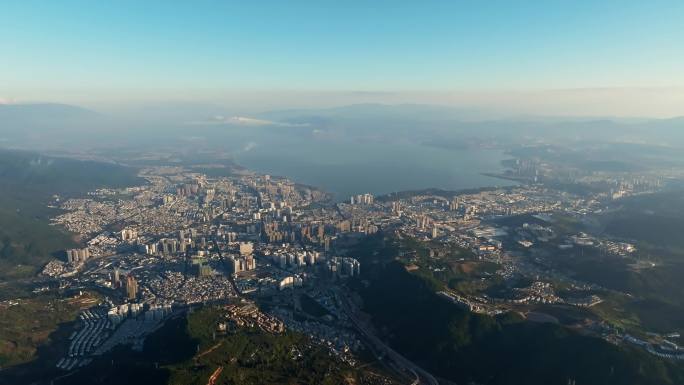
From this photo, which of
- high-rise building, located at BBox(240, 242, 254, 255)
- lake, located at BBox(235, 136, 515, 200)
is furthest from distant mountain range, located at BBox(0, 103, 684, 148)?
high-rise building, located at BBox(240, 242, 254, 255)

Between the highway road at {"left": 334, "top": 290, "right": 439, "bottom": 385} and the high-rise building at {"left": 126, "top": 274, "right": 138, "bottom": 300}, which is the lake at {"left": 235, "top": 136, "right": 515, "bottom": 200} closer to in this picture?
the highway road at {"left": 334, "top": 290, "right": 439, "bottom": 385}

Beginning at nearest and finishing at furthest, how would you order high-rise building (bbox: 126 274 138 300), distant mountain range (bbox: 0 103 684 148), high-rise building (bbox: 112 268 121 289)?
high-rise building (bbox: 126 274 138 300)
high-rise building (bbox: 112 268 121 289)
distant mountain range (bbox: 0 103 684 148)

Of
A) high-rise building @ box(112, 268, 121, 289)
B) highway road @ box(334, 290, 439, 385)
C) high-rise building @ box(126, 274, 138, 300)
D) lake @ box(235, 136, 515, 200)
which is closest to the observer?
highway road @ box(334, 290, 439, 385)

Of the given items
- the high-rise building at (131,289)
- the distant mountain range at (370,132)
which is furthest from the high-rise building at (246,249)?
the distant mountain range at (370,132)

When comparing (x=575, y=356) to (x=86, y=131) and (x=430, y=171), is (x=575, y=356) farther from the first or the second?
(x=86, y=131)

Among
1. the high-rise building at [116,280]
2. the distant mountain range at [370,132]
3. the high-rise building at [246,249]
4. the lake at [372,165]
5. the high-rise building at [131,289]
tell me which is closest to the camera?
the high-rise building at [131,289]

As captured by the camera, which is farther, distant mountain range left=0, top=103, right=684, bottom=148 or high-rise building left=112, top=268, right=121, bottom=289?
distant mountain range left=0, top=103, right=684, bottom=148

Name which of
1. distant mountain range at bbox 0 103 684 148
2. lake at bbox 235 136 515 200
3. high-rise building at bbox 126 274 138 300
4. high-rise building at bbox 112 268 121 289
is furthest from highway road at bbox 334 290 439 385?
distant mountain range at bbox 0 103 684 148

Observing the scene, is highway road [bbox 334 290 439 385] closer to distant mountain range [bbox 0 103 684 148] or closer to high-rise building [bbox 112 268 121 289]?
high-rise building [bbox 112 268 121 289]

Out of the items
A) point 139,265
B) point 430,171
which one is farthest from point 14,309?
point 430,171

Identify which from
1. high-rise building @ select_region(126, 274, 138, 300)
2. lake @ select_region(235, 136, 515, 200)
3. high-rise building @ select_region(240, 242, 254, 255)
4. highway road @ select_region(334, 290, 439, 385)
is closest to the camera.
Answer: highway road @ select_region(334, 290, 439, 385)

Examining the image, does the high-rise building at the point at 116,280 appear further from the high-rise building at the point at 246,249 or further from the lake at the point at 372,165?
the lake at the point at 372,165
